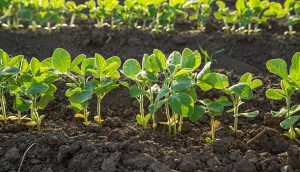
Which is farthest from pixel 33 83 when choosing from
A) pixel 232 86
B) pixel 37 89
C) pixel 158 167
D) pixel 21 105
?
pixel 232 86

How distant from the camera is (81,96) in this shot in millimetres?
3096

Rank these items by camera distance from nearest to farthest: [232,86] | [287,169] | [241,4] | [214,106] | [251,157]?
[287,169] < [251,157] < [232,86] < [214,106] < [241,4]

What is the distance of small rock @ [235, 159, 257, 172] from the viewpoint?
281 cm

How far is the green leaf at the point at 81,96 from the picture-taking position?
3061mm

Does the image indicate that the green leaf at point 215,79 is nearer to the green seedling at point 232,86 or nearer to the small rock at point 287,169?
the green seedling at point 232,86

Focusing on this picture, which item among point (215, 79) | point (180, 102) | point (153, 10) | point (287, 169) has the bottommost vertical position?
point (287, 169)

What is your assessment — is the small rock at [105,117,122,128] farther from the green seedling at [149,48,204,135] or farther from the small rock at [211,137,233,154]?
the small rock at [211,137,233,154]

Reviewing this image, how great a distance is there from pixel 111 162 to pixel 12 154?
0.59m

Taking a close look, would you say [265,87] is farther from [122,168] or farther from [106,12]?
[106,12]

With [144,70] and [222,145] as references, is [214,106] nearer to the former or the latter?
[222,145]

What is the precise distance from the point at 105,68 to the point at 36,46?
279cm

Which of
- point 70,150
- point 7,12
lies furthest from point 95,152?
point 7,12

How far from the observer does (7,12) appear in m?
6.02

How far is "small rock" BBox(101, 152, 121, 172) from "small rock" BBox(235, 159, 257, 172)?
65cm
